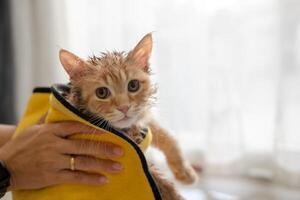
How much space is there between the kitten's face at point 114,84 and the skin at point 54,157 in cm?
6

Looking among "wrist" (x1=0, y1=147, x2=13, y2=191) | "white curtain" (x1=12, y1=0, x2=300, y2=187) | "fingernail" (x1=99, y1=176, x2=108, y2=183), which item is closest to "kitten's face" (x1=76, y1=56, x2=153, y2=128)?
"fingernail" (x1=99, y1=176, x2=108, y2=183)

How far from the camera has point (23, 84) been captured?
4.99 feet

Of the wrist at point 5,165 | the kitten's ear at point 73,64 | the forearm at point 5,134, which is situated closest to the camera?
the kitten's ear at point 73,64

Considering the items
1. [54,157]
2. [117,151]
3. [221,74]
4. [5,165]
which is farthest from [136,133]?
[221,74]

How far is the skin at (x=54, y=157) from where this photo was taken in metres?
0.76

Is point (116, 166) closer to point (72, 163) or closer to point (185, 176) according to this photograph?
point (72, 163)

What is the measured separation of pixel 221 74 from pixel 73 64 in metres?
0.53

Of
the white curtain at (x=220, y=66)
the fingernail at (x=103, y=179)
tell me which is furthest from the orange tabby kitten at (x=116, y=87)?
the white curtain at (x=220, y=66)

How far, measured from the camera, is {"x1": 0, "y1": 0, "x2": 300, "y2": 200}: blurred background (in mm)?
1057

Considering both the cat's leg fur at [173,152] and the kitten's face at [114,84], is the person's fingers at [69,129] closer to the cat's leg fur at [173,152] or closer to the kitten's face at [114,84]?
the kitten's face at [114,84]

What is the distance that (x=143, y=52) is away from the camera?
0.76 metres

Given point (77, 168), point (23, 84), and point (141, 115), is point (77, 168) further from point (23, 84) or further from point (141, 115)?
point (23, 84)

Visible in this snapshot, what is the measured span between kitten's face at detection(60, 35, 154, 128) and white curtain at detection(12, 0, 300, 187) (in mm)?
343

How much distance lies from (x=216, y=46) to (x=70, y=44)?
0.50 meters
